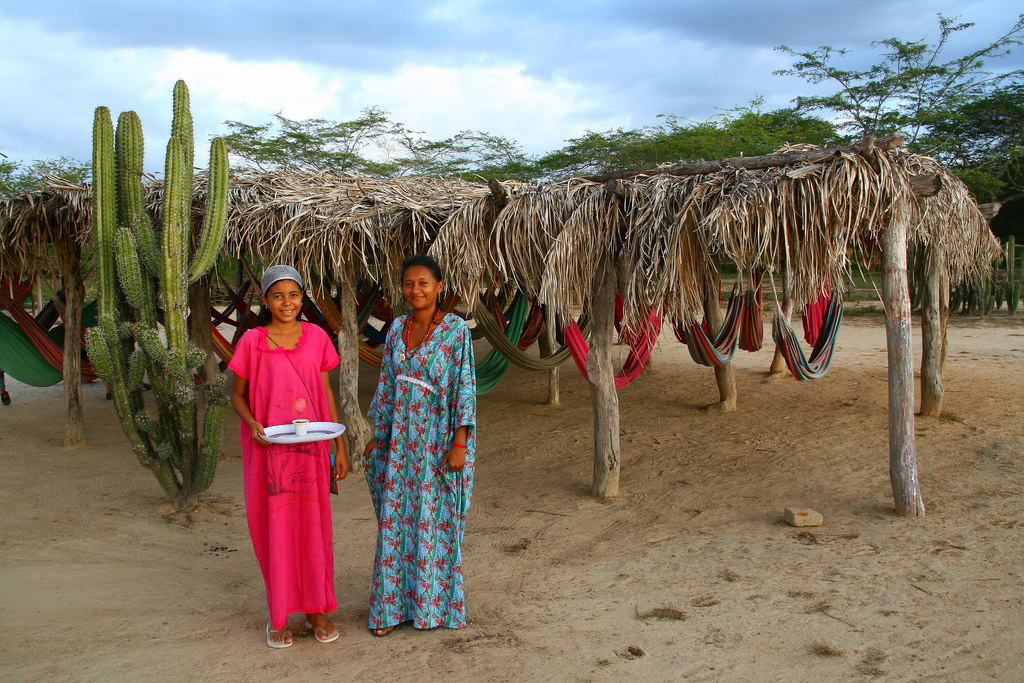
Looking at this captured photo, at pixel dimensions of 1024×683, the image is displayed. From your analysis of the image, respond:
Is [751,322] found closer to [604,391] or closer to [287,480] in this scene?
[604,391]

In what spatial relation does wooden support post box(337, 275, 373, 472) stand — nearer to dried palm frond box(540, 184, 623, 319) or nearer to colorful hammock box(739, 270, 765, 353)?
dried palm frond box(540, 184, 623, 319)

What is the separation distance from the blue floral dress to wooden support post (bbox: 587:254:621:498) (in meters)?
1.71

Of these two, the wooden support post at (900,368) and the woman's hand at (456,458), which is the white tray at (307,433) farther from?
the wooden support post at (900,368)

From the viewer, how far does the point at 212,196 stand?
3.41 meters

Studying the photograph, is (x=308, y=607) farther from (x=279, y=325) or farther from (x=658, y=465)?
(x=658, y=465)

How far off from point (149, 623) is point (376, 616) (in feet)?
2.99

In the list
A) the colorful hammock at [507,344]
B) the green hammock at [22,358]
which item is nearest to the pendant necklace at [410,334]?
the colorful hammock at [507,344]

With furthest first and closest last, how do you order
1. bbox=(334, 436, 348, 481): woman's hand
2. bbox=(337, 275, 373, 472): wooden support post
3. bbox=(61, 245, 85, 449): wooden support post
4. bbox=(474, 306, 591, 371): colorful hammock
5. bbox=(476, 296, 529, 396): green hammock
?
bbox=(476, 296, 529, 396): green hammock
bbox=(61, 245, 85, 449): wooden support post
bbox=(474, 306, 591, 371): colorful hammock
bbox=(337, 275, 373, 472): wooden support post
bbox=(334, 436, 348, 481): woman's hand

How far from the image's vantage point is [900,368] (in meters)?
3.11

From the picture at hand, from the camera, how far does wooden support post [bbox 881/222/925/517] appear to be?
309 centimetres

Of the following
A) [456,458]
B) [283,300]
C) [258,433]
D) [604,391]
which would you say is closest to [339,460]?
[258,433]

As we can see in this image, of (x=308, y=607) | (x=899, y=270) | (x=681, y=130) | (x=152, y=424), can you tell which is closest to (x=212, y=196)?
(x=152, y=424)

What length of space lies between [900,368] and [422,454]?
241 centimetres

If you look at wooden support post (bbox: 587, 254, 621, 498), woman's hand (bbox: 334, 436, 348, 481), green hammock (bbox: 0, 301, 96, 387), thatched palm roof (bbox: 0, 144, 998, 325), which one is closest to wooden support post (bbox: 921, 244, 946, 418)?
thatched palm roof (bbox: 0, 144, 998, 325)
